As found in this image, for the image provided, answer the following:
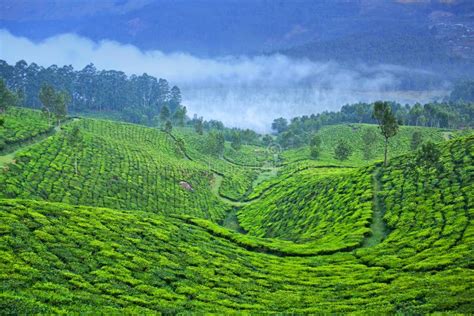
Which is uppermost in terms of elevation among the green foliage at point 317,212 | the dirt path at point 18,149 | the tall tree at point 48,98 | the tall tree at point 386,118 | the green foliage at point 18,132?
the tall tree at point 48,98

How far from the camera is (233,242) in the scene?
63062 millimetres

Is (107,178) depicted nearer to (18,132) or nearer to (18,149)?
(18,149)

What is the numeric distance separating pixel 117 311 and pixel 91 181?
65053 millimetres

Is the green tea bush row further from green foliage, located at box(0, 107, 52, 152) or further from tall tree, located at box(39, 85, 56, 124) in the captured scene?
tall tree, located at box(39, 85, 56, 124)

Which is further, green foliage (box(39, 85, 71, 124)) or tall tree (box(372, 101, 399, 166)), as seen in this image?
green foliage (box(39, 85, 71, 124))

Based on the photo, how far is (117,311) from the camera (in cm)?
3077

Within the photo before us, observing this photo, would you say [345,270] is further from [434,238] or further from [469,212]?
[469,212]

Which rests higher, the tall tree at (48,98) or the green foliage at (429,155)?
the tall tree at (48,98)

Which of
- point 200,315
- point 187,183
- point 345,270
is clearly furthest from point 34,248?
point 187,183

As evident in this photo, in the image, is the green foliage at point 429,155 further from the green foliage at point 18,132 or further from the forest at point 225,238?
the green foliage at point 18,132

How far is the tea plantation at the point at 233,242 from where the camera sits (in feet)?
112

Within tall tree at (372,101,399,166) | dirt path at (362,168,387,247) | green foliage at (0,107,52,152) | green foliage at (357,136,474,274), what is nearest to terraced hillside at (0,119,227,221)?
green foliage at (0,107,52,152)

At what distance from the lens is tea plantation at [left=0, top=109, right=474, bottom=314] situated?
3425 centimetres

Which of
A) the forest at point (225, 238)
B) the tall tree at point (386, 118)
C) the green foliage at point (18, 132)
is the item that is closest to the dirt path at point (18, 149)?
the forest at point (225, 238)
